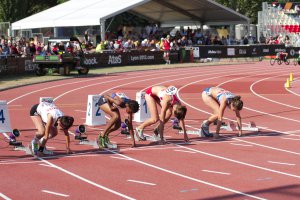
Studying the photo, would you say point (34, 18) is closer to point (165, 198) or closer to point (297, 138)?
point (297, 138)

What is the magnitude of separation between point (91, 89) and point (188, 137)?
1381 cm

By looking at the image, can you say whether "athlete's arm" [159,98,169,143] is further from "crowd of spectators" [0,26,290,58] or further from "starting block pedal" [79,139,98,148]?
"crowd of spectators" [0,26,290,58]

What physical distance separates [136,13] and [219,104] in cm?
4664

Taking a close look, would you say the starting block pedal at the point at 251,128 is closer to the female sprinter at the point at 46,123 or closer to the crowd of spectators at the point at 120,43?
the female sprinter at the point at 46,123

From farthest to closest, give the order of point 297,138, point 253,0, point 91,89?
1. point 253,0
2. point 91,89
3. point 297,138

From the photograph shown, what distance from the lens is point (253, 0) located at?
83562 mm

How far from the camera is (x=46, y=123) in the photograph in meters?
13.4

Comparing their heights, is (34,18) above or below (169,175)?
above

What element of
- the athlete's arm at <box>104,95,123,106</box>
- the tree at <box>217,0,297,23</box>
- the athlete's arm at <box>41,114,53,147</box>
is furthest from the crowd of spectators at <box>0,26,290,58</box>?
the tree at <box>217,0,297,23</box>

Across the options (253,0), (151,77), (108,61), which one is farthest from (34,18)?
(253,0)

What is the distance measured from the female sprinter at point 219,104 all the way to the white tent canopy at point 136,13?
3156cm

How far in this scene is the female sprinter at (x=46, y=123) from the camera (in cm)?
1315

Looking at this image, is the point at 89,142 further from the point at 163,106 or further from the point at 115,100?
the point at 163,106

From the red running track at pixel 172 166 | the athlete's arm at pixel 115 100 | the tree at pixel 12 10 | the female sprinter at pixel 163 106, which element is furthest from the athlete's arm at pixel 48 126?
the tree at pixel 12 10
